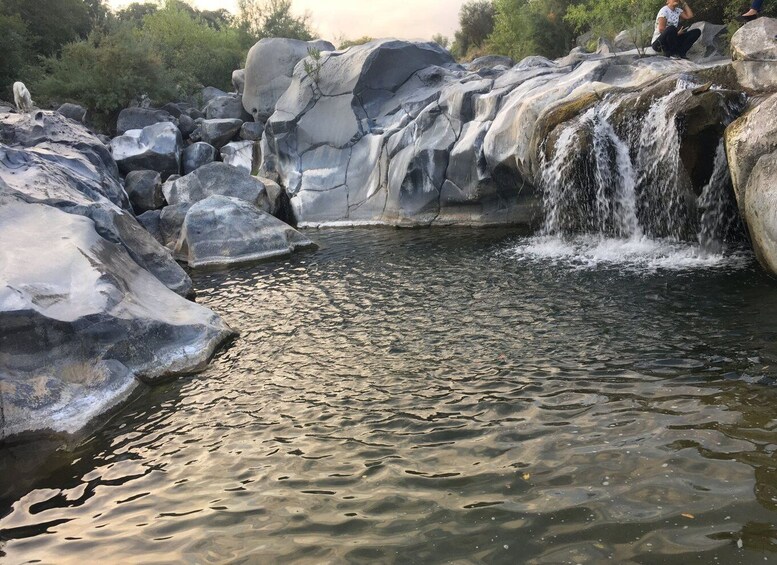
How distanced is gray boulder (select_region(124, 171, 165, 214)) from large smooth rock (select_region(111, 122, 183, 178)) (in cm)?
219

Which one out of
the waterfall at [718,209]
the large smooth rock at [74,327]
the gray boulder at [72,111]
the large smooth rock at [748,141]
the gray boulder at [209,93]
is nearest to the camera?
the large smooth rock at [74,327]

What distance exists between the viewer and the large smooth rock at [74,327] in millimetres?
5488

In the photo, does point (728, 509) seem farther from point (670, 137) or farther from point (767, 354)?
point (670, 137)

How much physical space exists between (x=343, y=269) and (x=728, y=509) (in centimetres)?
804

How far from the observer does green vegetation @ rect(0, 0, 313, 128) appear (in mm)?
23703

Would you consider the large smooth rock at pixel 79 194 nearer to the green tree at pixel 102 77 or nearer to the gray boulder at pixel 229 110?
the gray boulder at pixel 229 110

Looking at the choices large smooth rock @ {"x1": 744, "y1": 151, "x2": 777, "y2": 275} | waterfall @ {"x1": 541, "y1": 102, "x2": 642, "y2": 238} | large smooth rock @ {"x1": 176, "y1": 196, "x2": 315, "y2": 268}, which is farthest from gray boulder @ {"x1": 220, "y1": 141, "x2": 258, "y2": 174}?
large smooth rock @ {"x1": 744, "y1": 151, "x2": 777, "y2": 275}

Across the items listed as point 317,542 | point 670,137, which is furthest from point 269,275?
point 317,542

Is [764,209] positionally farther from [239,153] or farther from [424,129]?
[239,153]

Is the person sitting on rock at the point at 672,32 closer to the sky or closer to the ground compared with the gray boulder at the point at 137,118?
closer to the ground

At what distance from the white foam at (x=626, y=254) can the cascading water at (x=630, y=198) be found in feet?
0.05

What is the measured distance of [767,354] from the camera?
5234 mm

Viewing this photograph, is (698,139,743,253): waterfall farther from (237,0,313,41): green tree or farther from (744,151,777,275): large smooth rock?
(237,0,313,41): green tree

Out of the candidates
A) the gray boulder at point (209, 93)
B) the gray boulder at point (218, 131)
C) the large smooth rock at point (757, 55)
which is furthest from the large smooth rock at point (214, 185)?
the gray boulder at point (209, 93)
